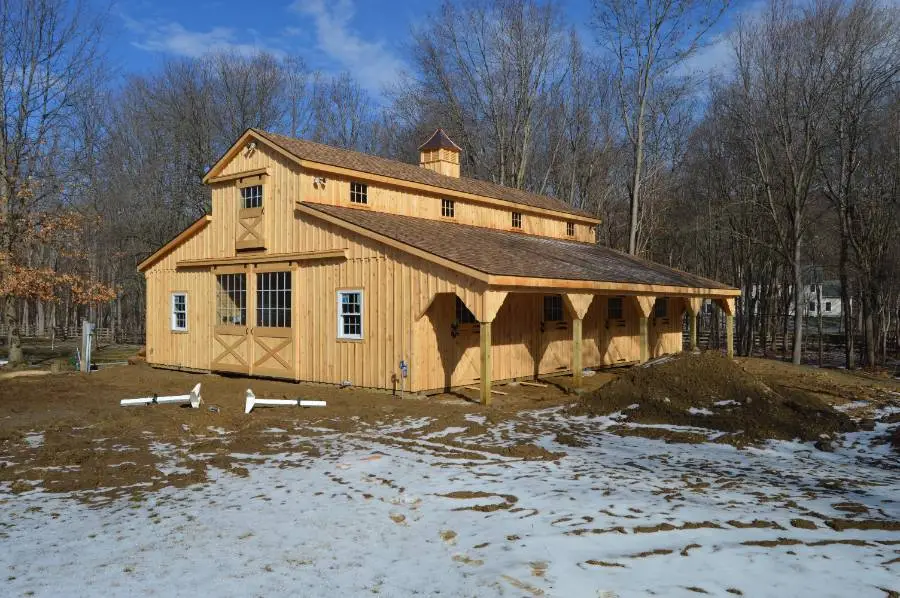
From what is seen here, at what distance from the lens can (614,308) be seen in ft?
66.9

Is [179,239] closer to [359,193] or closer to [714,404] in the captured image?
Result: [359,193]

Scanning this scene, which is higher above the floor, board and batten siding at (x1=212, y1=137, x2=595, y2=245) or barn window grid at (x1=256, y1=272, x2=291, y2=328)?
board and batten siding at (x1=212, y1=137, x2=595, y2=245)

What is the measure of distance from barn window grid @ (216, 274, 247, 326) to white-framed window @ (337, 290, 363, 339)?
3.87 meters

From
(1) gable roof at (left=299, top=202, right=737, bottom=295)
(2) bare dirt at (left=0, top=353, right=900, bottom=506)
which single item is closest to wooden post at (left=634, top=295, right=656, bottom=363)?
(1) gable roof at (left=299, top=202, right=737, bottom=295)

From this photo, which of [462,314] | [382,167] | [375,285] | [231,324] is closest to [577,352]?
[462,314]

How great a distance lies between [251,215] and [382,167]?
3.73 metres

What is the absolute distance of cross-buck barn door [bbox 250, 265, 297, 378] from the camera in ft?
51.3

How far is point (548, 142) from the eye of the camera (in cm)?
3862

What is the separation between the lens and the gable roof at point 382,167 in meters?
16.1

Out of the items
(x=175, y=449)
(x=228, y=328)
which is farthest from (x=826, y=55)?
(x=175, y=449)

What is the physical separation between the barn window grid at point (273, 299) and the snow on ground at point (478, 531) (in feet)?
25.7

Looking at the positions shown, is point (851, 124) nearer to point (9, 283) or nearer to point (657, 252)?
point (657, 252)

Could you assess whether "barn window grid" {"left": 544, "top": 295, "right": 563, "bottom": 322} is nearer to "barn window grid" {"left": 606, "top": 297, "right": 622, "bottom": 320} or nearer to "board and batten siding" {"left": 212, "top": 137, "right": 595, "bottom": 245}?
"barn window grid" {"left": 606, "top": 297, "right": 622, "bottom": 320}

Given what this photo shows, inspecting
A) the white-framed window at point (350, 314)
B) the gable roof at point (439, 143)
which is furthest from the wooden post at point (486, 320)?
→ the gable roof at point (439, 143)
